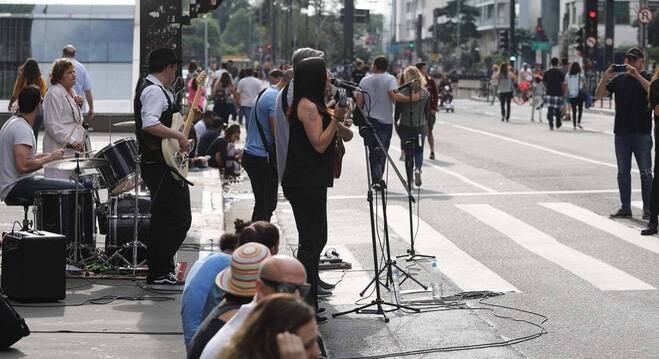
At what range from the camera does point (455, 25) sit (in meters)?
149

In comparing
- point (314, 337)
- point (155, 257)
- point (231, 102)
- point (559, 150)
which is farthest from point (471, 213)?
point (231, 102)

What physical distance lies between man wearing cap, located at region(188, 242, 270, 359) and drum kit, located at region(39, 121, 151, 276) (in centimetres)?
533

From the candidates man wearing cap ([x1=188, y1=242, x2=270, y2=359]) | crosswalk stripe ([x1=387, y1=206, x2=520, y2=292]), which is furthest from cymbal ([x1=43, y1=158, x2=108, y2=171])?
man wearing cap ([x1=188, y1=242, x2=270, y2=359])

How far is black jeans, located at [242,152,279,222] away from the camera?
37.7 ft

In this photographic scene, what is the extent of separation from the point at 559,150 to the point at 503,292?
16159mm

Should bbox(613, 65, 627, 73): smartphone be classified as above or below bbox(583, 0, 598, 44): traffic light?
below

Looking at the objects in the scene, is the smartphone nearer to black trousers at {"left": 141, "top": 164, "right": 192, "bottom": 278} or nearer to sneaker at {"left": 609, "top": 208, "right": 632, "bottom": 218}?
sneaker at {"left": 609, "top": 208, "right": 632, "bottom": 218}

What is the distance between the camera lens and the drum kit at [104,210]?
11.3 m

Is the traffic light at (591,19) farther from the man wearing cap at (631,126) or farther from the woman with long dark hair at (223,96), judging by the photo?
the man wearing cap at (631,126)

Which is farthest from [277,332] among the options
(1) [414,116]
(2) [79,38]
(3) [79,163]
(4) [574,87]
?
(4) [574,87]

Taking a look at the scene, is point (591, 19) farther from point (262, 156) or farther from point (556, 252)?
point (262, 156)

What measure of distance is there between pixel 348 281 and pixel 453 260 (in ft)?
4.92

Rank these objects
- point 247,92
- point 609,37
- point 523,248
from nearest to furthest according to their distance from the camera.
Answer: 1. point 523,248
2. point 247,92
3. point 609,37

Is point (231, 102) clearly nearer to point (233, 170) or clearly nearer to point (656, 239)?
point (233, 170)
